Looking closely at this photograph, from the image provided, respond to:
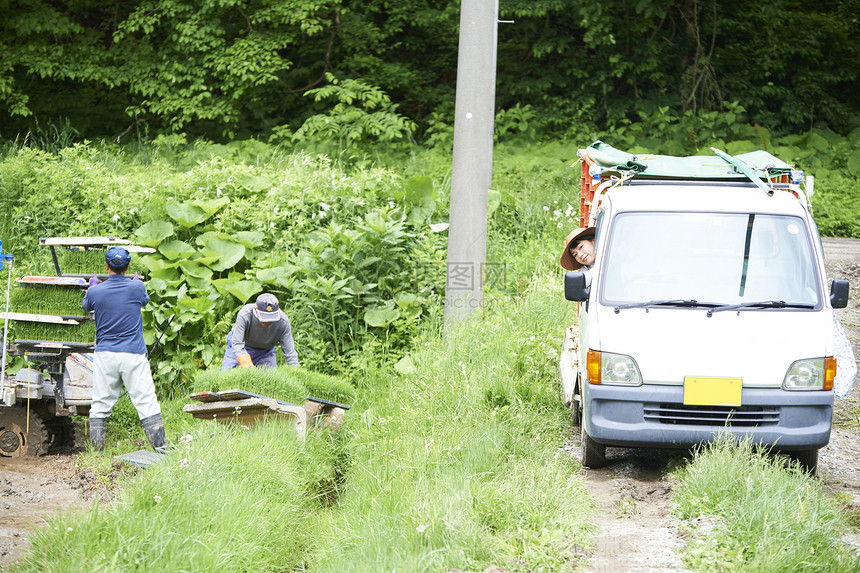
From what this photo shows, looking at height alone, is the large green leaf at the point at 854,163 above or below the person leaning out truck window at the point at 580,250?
above

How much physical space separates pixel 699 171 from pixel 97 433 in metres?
5.66

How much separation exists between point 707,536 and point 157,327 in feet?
24.5

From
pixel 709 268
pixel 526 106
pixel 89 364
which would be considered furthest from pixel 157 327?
pixel 526 106

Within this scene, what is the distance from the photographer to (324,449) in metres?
7.24

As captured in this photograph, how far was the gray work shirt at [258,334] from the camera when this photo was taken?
26.9ft

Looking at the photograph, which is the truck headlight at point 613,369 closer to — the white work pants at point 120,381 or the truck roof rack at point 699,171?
the truck roof rack at point 699,171

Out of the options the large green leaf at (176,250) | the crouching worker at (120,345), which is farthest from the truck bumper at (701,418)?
the large green leaf at (176,250)

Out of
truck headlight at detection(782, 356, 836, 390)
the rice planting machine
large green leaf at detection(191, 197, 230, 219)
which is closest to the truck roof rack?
truck headlight at detection(782, 356, 836, 390)

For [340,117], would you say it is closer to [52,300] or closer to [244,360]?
[52,300]

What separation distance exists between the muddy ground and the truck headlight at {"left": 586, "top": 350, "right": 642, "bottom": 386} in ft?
2.32

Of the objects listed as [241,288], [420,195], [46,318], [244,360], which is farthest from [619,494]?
[420,195]

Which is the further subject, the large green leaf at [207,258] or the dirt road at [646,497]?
the large green leaf at [207,258]

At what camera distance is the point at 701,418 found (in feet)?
18.4

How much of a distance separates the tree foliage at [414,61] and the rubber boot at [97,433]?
944 centimetres
